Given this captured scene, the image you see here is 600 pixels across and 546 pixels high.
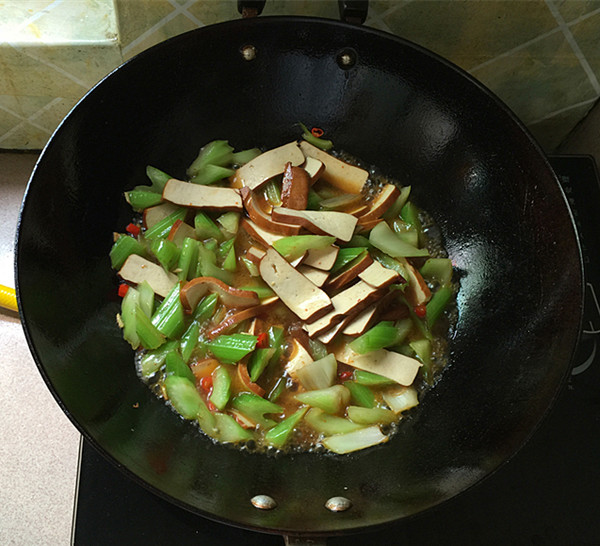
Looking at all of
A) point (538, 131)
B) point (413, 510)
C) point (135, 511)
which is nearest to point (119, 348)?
point (135, 511)

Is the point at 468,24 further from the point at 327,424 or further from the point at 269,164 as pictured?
the point at 327,424

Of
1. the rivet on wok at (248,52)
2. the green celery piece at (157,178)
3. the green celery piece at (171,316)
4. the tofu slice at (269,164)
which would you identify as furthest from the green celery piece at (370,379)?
the rivet on wok at (248,52)

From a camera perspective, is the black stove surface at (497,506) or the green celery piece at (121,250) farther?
the green celery piece at (121,250)

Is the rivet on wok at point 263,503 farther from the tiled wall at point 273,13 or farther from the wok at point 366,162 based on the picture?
the tiled wall at point 273,13

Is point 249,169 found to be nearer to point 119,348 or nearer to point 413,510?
point 119,348

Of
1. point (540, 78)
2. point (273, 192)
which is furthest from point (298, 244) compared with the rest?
point (540, 78)
